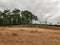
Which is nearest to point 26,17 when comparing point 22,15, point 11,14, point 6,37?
point 22,15

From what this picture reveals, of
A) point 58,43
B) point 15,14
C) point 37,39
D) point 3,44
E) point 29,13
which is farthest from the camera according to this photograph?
point 29,13

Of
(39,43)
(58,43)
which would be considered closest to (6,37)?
(39,43)

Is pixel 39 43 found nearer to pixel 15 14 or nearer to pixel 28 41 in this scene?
pixel 28 41

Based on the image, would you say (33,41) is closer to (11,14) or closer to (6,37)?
(6,37)

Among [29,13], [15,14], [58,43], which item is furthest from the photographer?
[29,13]

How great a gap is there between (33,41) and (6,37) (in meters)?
2.44

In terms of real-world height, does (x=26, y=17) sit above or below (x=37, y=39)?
above

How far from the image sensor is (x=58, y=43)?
12.0 m

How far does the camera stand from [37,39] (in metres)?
12.9

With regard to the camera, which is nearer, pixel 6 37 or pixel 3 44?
pixel 3 44

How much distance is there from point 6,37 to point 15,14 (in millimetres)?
33739

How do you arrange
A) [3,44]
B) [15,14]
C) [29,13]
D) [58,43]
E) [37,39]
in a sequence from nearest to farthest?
1. [3,44]
2. [58,43]
3. [37,39]
4. [15,14]
5. [29,13]

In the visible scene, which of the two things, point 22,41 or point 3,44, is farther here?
point 22,41

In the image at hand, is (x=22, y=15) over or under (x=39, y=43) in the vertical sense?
over
